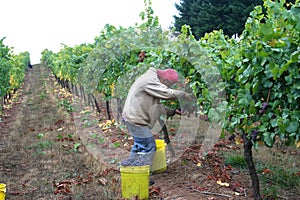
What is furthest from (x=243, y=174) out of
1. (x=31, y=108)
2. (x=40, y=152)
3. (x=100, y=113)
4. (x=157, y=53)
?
(x=31, y=108)

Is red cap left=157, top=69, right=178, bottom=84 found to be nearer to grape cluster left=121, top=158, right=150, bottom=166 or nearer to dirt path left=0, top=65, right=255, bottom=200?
grape cluster left=121, top=158, right=150, bottom=166

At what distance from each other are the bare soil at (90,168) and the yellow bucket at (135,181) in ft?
0.89

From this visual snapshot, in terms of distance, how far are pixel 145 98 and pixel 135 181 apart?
3.62 feet

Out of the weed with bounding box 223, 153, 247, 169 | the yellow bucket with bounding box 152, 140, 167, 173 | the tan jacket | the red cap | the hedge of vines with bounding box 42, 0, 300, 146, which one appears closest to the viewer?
the hedge of vines with bounding box 42, 0, 300, 146

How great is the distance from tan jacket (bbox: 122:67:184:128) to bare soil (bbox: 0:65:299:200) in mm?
902

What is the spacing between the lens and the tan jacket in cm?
480

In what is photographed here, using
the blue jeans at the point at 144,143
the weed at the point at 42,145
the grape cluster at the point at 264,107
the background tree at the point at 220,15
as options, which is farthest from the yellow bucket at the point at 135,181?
the background tree at the point at 220,15

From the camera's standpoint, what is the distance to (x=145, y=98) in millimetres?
4984

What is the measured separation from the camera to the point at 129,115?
200 inches

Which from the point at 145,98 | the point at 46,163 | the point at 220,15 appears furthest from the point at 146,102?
the point at 220,15

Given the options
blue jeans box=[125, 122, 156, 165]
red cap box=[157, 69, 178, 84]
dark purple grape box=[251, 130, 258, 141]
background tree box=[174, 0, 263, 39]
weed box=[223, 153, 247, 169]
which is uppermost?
background tree box=[174, 0, 263, 39]

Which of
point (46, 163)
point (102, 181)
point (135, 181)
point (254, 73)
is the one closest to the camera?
point (254, 73)

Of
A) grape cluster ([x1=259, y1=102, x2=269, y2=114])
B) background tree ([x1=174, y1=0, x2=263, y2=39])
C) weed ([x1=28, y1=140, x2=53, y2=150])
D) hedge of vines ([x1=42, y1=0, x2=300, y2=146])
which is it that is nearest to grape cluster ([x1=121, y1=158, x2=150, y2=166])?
hedge of vines ([x1=42, y1=0, x2=300, y2=146])

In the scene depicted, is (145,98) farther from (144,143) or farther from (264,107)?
(264,107)
